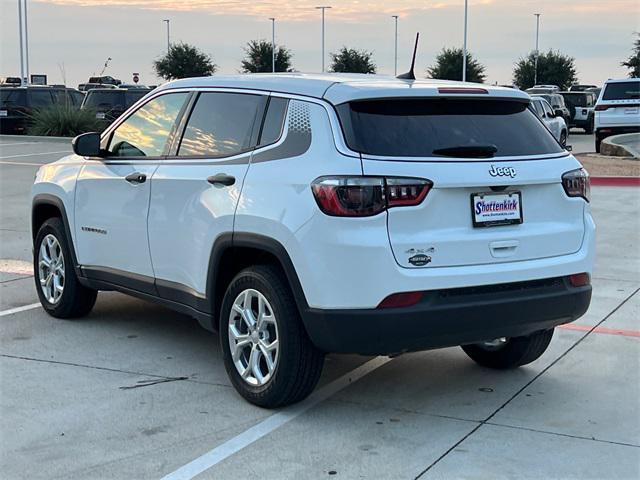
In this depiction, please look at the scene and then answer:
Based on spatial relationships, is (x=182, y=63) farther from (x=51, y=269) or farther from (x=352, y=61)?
(x=51, y=269)

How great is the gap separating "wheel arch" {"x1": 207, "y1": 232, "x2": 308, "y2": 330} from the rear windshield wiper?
97 centimetres

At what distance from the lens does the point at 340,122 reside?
185 inches

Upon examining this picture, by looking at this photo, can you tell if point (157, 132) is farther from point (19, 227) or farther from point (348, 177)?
point (19, 227)

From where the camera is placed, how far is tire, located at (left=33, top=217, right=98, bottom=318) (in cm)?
683

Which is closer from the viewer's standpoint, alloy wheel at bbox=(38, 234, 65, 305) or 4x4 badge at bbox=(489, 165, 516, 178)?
4x4 badge at bbox=(489, 165, 516, 178)

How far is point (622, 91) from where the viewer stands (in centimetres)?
2469

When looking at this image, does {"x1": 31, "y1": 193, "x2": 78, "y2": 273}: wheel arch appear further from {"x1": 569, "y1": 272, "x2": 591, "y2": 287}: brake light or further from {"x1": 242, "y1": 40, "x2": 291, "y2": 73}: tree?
{"x1": 242, "y1": 40, "x2": 291, "y2": 73}: tree

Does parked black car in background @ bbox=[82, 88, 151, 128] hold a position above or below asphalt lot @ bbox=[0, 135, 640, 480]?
above

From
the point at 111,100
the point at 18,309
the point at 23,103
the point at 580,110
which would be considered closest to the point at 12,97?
the point at 23,103

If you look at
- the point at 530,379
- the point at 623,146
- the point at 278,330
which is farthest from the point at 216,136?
the point at 623,146

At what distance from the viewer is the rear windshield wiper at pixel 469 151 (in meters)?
4.70

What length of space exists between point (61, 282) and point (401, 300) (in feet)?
11.3

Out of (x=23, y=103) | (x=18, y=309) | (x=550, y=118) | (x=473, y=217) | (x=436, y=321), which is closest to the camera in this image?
(x=436, y=321)

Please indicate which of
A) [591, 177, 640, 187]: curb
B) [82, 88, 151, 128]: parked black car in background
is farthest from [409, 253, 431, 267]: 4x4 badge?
[82, 88, 151, 128]: parked black car in background
